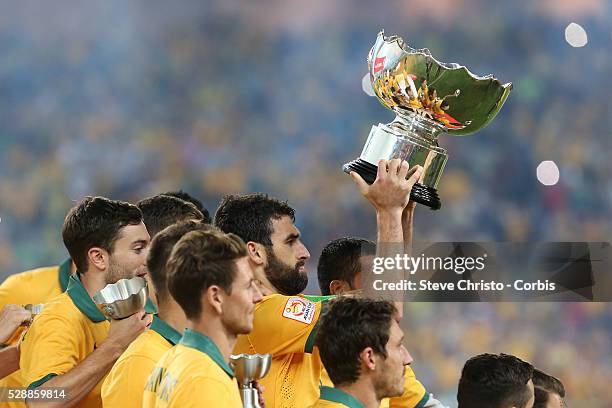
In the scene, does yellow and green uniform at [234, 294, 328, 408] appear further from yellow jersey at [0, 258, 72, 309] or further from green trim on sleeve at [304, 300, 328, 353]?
yellow jersey at [0, 258, 72, 309]

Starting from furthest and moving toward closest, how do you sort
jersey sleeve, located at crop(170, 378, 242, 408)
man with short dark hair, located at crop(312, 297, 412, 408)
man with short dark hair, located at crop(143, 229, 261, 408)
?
man with short dark hair, located at crop(312, 297, 412, 408) < man with short dark hair, located at crop(143, 229, 261, 408) < jersey sleeve, located at crop(170, 378, 242, 408)

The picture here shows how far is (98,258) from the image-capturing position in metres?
2.75

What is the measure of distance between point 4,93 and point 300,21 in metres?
1.98

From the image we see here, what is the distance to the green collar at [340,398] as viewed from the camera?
228cm

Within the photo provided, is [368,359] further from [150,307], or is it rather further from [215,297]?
[150,307]

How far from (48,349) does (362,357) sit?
819 millimetres

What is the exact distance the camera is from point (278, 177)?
20.9 feet

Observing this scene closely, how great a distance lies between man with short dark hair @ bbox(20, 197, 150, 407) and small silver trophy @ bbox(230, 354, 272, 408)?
57 centimetres

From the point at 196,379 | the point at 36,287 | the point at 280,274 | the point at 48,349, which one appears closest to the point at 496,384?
the point at 280,274

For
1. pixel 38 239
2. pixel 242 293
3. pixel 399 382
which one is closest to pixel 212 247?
pixel 242 293

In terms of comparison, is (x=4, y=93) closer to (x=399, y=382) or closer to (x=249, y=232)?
(x=249, y=232)

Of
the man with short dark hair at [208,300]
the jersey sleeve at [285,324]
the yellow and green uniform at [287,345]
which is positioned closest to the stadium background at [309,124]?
the yellow and green uniform at [287,345]

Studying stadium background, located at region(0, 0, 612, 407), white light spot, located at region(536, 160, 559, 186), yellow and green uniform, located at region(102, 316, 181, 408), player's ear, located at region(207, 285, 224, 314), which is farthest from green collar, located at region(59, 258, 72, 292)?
white light spot, located at region(536, 160, 559, 186)

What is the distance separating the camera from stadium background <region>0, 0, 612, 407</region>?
20.5ft
